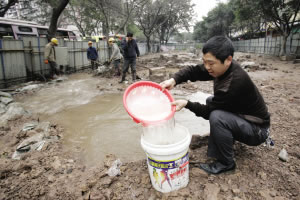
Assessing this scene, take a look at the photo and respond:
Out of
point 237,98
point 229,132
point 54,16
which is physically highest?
point 54,16

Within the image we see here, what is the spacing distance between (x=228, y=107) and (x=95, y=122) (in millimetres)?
2521

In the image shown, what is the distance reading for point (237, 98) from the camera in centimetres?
167

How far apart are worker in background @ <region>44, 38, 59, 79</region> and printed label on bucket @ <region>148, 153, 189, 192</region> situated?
7700 millimetres

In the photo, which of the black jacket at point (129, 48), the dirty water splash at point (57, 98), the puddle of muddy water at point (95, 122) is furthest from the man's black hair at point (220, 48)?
the black jacket at point (129, 48)

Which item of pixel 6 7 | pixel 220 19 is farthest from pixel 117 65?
pixel 220 19

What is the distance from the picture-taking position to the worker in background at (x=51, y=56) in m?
7.64

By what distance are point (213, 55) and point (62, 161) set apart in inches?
81.1

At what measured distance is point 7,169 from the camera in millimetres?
2066

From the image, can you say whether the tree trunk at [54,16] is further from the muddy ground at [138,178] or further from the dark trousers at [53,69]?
the muddy ground at [138,178]

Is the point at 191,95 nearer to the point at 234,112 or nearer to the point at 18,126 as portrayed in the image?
the point at 234,112

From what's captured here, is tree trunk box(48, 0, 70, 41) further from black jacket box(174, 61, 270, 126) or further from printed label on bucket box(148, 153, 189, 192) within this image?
printed label on bucket box(148, 153, 189, 192)

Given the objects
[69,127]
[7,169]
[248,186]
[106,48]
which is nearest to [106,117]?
[69,127]

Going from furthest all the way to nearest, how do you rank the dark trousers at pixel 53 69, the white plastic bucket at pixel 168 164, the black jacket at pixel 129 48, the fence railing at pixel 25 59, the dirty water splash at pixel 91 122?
the dark trousers at pixel 53 69, the black jacket at pixel 129 48, the fence railing at pixel 25 59, the dirty water splash at pixel 91 122, the white plastic bucket at pixel 168 164

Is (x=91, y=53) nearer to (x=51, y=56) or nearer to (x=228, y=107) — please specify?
(x=51, y=56)
